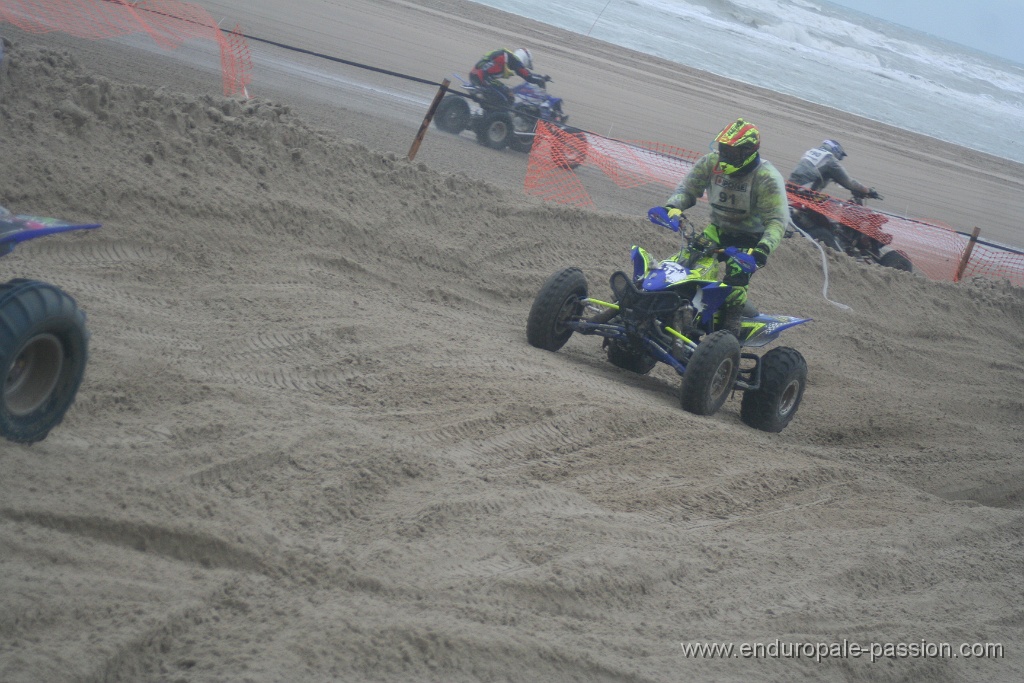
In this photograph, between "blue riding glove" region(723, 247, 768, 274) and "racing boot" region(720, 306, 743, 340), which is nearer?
"blue riding glove" region(723, 247, 768, 274)

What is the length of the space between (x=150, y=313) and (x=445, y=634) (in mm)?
3397

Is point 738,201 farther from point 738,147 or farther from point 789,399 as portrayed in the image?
point 789,399

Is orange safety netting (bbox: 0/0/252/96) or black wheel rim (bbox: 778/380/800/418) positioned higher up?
orange safety netting (bbox: 0/0/252/96)

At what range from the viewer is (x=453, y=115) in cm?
1426

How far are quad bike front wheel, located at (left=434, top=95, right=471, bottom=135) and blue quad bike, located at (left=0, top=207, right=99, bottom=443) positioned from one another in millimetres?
10623

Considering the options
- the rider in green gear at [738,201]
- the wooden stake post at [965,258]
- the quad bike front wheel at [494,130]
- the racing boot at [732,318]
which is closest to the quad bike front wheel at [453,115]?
the quad bike front wheel at [494,130]

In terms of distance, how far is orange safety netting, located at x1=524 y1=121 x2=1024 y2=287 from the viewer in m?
12.7

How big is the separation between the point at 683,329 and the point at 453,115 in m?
8.44

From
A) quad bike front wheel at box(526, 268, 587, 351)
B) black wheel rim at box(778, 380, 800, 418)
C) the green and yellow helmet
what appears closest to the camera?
the green and yellow helmet

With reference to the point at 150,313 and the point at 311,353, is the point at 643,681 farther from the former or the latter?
the point at 150,313

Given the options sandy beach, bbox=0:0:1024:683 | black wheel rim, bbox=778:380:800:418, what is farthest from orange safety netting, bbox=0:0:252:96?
black wheel rim, bbox=778:380:800:418

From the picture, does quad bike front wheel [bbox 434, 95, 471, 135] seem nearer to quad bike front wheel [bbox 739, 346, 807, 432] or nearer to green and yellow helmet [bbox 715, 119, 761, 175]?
green and yellow helmet [bbox 715, 119, 761, 175]

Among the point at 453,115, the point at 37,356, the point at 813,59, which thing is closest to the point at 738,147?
the point at 37,356

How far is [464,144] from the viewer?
1386 cm
